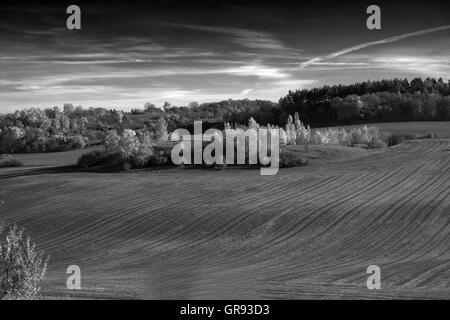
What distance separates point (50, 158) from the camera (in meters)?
70.1

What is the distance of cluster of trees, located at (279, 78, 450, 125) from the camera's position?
253ft

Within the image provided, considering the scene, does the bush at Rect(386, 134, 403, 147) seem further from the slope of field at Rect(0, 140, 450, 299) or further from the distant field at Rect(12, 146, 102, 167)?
the distant field at Rect(12, 146, 102, 167)

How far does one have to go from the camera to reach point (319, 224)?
26188 millimetres

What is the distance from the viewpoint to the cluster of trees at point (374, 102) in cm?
7719

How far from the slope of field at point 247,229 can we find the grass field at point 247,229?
6 centimetres

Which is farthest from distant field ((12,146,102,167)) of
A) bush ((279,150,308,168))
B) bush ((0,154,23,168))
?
bush ((279,150,308,168))

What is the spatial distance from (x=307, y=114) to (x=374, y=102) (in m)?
10.6

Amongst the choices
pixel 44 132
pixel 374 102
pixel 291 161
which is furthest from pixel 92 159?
pixel 374 102

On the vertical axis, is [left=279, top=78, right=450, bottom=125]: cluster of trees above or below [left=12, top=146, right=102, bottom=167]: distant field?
above

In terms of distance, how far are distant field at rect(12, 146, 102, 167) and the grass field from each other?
19015 mm

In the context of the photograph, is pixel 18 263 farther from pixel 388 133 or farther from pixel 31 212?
pixel 388 133

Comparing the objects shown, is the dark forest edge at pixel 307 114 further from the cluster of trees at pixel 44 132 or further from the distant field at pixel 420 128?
the distant field at pixel 420 128

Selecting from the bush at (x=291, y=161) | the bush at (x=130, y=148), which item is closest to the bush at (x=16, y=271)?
the bush at (x=291, y=161)
